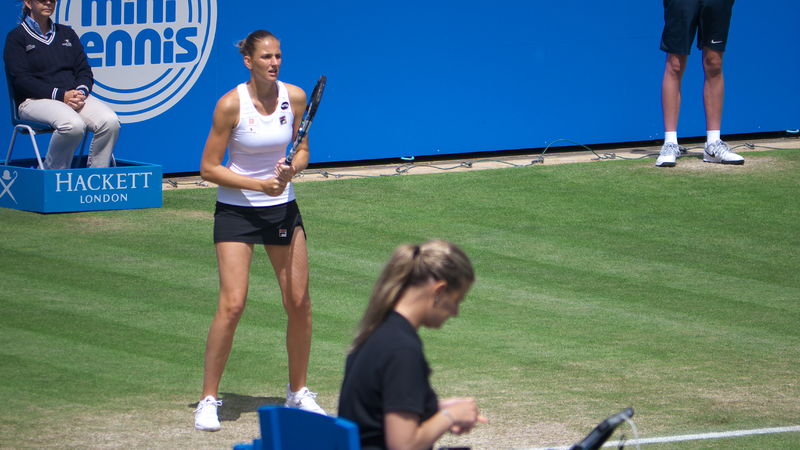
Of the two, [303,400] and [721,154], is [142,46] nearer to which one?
[721,154]

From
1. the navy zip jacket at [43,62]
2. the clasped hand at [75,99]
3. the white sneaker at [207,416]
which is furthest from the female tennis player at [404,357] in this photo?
the navy zip jacket at [43,62]

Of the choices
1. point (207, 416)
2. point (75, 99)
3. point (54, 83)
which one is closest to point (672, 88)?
point (75, 99)

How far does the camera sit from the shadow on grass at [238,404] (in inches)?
283

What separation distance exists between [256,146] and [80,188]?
217 inches

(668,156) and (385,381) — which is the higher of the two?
(668,156)

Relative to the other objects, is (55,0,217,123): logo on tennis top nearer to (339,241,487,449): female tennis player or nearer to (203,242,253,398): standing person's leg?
(203,242,253,398): standing person's leg

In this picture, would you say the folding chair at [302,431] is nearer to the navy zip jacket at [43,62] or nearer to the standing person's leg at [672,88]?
the navy zip jacket at [43,62]

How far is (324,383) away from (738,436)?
2474 millimetres

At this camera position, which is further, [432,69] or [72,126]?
[432,69]

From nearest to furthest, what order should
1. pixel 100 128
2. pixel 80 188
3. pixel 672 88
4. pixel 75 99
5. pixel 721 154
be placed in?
pixel 75 99 → pixel 100 128 → pixel 80 188 → pixel 672 88 → pixel 721 154

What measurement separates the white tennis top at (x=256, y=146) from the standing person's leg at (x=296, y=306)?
284mm

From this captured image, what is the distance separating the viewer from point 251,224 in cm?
693

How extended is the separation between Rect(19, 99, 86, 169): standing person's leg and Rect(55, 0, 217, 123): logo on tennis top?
50.6 inches

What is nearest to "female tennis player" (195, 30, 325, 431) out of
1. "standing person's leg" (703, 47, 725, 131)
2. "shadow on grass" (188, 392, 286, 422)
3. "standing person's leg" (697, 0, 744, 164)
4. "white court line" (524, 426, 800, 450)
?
Result: "shadow on grass" (188, 392, 286, 422)
